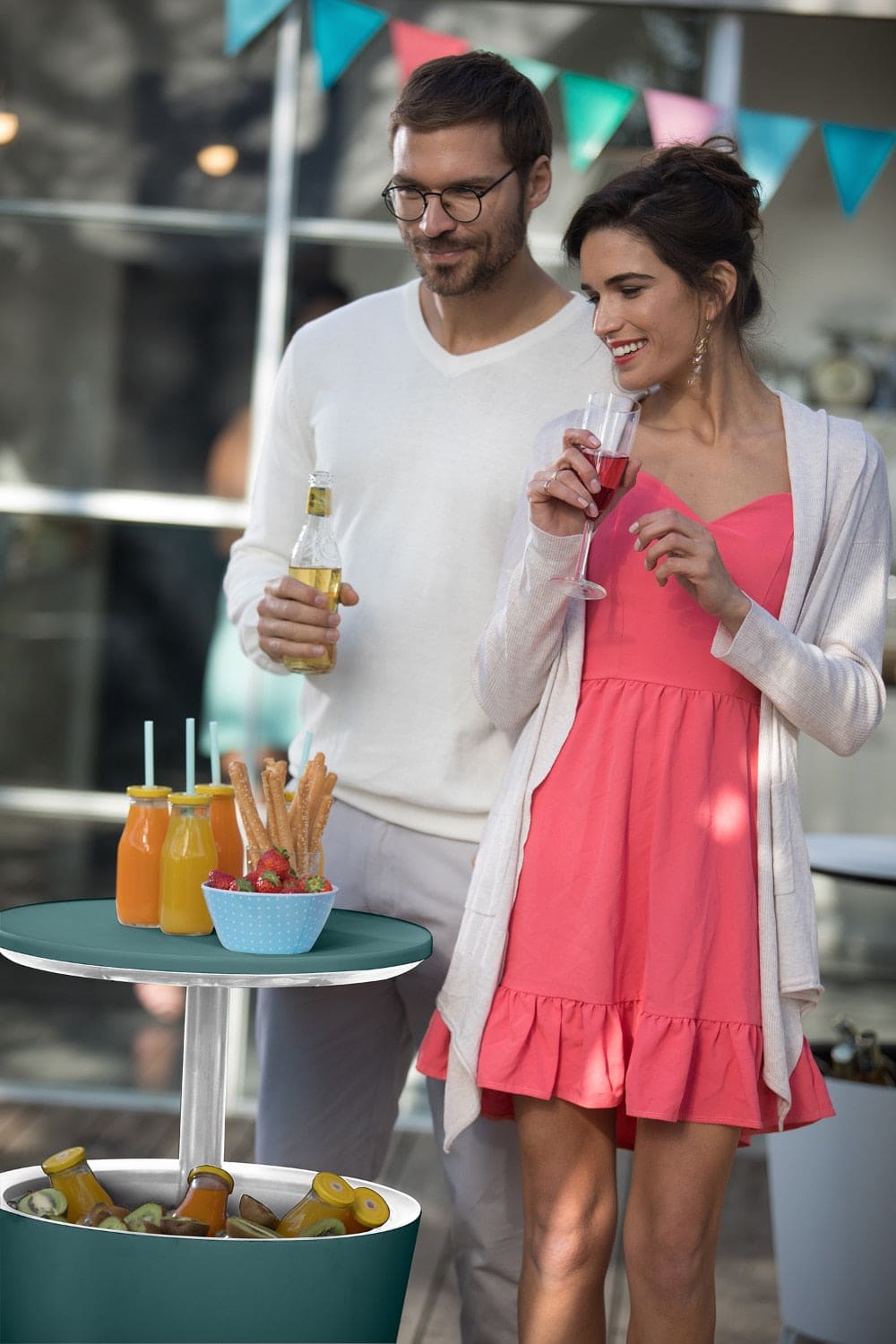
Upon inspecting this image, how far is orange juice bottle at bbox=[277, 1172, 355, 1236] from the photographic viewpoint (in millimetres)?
1846

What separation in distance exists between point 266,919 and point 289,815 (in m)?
0.21

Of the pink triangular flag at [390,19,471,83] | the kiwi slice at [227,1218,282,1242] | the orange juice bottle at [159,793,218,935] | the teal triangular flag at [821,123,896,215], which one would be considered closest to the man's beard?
the orange juice bottle at [159,793,218,935]

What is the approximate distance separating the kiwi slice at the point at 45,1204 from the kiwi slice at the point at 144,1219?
7cm

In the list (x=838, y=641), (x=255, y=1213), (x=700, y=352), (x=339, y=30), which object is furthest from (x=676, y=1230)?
(x=339, y=30)

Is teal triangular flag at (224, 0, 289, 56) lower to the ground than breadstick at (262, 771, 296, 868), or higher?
higher

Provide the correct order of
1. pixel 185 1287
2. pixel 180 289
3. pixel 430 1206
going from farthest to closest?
pixel 180 289
pixel 430 1206
pixel 185 1287

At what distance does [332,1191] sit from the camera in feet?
6.19

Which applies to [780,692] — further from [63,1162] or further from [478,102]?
[63,1162]

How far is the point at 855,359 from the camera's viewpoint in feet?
13.8

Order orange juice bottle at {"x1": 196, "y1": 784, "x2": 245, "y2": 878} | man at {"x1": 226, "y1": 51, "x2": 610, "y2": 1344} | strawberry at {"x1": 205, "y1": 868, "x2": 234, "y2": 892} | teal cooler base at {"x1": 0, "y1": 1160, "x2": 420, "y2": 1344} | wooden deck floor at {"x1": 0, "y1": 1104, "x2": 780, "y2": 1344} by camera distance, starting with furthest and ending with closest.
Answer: wooden deck floor at {"x1": 0, "y1": 1104, "x2": 780, "y2": 1344} → man at {"x1": 226, "y1": 51, "x2": 610, "y2": 1344} → orange juice bottle at {"x1": 196, "y1": 784, "x2": 245, "y2": 878} → strawberry at {"x1": 205, "y1": 868, "x2": 234, "y2": 892} → teal cooler base at {"x1": 0, "y1": 1160, "x2": 420, "y2": 1344}

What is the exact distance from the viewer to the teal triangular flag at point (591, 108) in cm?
384

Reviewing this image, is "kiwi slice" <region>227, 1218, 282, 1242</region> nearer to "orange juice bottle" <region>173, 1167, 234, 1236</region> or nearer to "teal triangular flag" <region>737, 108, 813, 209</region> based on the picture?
"orange juice bottle" <region>173, 1167, 234, 1236</region>

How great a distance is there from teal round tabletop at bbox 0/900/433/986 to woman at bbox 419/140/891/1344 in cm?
15

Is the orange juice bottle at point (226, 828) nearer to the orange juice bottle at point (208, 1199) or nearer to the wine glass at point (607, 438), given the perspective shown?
the orange juice bottle at point (208, 1199)
